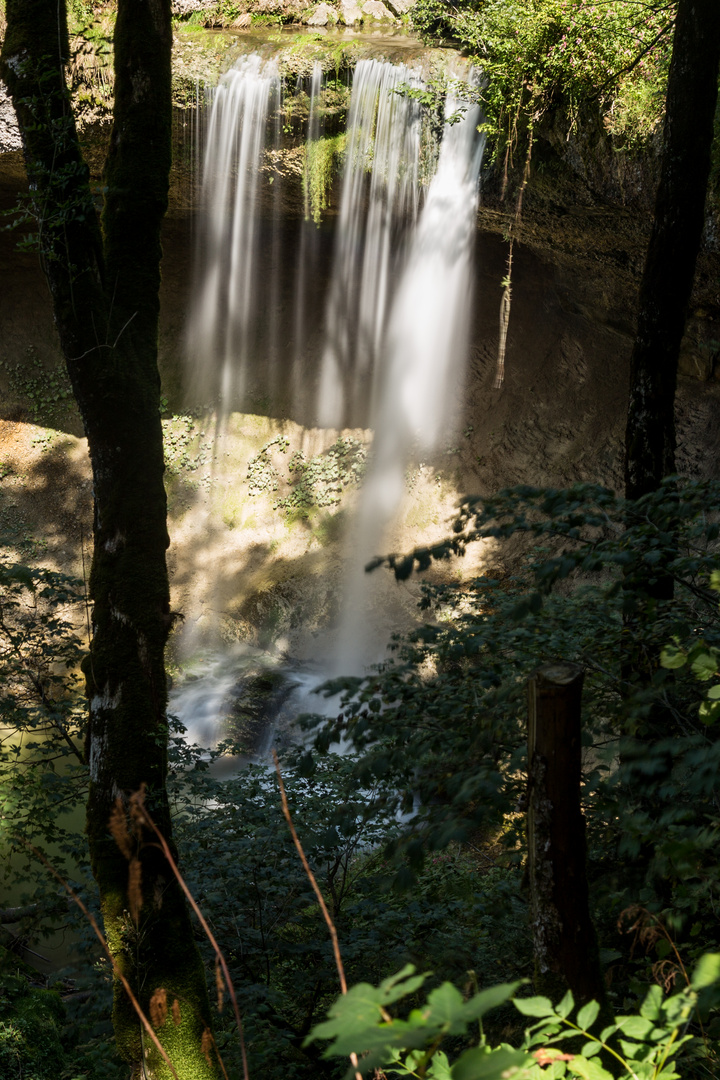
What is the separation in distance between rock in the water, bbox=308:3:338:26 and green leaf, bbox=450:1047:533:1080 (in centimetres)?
1291

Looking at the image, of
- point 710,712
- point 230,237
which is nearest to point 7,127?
point 230,237

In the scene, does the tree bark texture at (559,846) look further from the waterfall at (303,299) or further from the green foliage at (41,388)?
the green foliage at (41,388)

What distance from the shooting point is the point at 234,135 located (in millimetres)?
10227

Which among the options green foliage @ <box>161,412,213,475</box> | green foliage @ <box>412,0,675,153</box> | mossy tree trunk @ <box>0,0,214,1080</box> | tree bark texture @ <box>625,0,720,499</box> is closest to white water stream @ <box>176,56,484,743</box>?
green foliage @ <box>161,412,213,475</box>

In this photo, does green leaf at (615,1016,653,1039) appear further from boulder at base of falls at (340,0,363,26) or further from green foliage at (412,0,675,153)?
boulder at base of falls at (340,0,363,26)

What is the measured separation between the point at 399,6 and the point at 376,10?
1.10 ft

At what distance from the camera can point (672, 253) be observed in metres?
3.82

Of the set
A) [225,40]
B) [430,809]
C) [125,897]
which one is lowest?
[125,897]

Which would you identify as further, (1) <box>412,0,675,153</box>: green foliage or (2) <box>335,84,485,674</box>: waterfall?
(2) <box>335,84,485,674</box>: waterfall

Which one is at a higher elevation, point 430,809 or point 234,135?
point 234,135

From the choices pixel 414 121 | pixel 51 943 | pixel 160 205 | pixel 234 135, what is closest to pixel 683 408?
pixel 414 121

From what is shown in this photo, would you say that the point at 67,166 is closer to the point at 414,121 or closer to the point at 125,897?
the point at 125,897

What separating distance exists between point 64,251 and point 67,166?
0.31m

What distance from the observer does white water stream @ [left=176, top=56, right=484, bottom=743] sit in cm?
962
